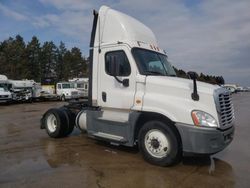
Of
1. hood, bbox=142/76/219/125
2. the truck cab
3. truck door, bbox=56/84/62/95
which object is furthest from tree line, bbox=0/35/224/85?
hood, bbox=142/76/219/125

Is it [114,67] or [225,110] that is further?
[114,67]

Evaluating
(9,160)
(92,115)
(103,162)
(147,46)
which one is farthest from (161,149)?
(9,160)

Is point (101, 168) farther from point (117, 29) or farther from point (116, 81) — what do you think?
point (117, 29)

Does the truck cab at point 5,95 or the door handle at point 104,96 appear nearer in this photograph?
the door handle at point 104,96

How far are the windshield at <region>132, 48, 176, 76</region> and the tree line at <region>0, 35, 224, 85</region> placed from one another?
56.4 meters

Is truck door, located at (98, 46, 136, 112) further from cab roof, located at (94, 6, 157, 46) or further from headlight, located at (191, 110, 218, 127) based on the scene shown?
headlight, located at (191, 110, 218, 127)

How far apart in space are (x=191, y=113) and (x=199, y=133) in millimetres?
424

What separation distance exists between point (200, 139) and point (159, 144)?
936mm

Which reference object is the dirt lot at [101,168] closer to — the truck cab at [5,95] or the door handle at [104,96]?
the door handle at [104,96]

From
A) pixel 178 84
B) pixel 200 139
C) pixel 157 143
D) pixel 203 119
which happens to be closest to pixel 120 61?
pixel 178 84

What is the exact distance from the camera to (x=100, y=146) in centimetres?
808

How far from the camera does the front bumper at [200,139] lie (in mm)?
5648

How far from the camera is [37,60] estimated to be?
74875 millimetres

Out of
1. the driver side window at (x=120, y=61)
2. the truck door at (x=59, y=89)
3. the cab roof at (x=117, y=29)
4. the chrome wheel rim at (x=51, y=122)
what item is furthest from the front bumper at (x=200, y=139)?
the truck door at (x=59, y=89)
